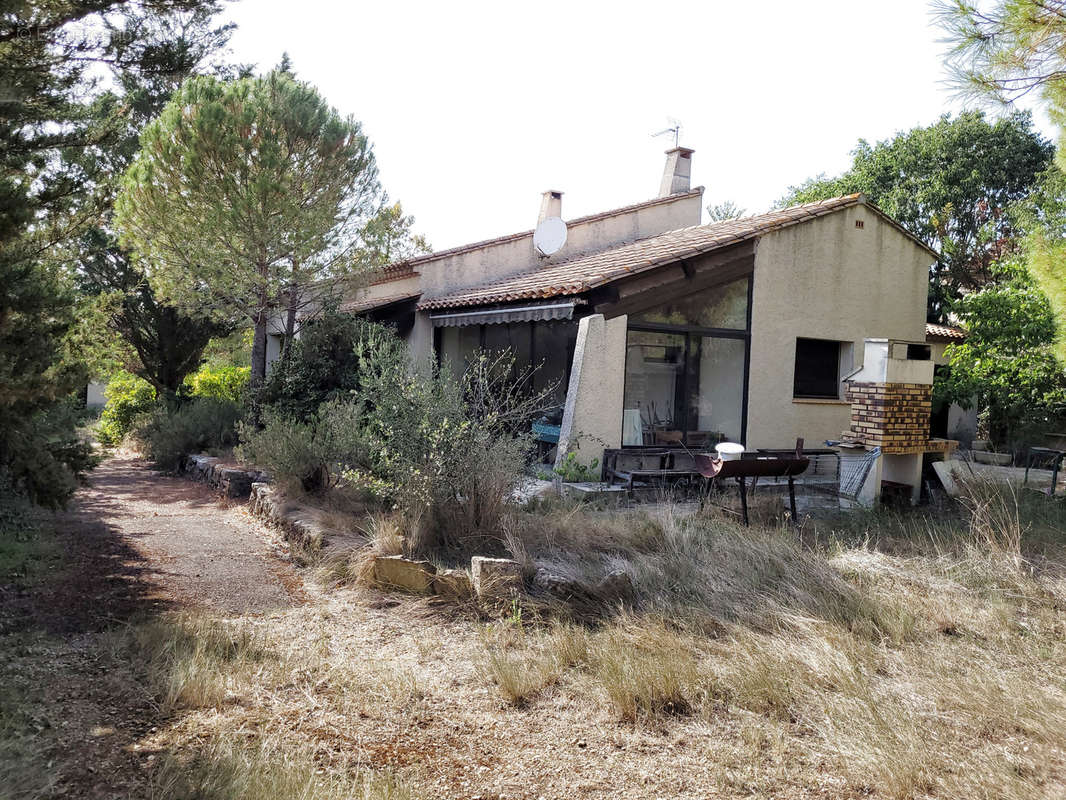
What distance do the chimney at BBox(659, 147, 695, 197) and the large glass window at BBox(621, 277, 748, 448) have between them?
665cm

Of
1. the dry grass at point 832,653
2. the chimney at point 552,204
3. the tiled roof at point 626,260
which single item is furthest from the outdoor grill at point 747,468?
the chimney at point 552,204

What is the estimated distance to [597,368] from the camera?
1133 cm

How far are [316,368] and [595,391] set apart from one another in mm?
4924

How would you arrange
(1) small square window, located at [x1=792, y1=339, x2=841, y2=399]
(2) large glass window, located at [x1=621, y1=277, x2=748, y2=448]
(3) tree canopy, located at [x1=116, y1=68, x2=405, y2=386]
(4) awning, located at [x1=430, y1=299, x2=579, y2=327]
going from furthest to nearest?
(1) small square window, located at [x1=792, y1=339, x2=841, y2=399] < (3) tree canopy, located at [x1=116, y1=68, x2=405, y2=386] < (2) large glass window, located at [x1=621, y1=277, x2=748, y2=448] < (4) awning, located at [x1=430, y1=299, x2=579, y2=327]

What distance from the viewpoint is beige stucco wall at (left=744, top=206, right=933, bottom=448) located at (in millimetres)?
12992

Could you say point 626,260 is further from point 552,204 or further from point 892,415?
point 552,204

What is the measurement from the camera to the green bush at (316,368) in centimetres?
1298

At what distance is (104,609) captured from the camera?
20.9 feet

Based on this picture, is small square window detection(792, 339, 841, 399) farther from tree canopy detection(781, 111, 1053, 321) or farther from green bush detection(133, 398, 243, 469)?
green bush detection(133, 398, 243, 469)

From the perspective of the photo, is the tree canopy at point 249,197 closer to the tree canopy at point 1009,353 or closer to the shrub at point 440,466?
the shrub at point 440,466

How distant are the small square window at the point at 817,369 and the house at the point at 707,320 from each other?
2 centimetres

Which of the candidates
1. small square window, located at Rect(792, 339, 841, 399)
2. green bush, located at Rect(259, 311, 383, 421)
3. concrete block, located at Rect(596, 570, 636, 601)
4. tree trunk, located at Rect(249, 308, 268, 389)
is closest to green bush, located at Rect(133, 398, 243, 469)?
tree trunk, located at Rect(249, 308, 268, 389)

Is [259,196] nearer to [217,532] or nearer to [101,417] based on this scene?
[217,532]

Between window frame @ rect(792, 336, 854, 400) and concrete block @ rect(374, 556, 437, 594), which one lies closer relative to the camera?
concrete block @ rect(374, 556, 437, 594)
